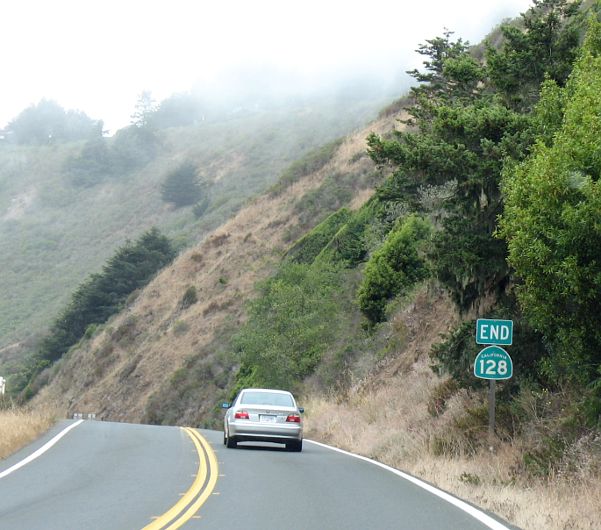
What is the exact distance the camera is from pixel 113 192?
379 feet

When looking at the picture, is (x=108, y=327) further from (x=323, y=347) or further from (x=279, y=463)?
(x=279, y=463)

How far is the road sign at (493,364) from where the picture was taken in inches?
604

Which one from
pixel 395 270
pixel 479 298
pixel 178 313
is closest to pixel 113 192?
pixel 178 313

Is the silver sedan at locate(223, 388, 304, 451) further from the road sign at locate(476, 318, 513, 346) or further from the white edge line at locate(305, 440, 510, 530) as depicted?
the road sign at locate(476, 318, 513, 346)

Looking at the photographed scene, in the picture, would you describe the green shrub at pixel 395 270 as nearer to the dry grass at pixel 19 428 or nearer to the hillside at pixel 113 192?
the dry grass at pixel 19 428

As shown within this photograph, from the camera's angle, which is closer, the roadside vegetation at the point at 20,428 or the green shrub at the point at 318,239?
the roadside vegetation at the point at 20,428

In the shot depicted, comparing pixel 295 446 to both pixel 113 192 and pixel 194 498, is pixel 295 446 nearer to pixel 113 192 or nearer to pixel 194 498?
pixel 194 498

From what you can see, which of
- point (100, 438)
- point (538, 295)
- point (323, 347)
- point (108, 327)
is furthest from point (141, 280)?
point (538, 295)

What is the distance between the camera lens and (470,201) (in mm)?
17703

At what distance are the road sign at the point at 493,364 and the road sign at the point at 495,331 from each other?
0.44 feet

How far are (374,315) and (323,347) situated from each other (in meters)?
2.30

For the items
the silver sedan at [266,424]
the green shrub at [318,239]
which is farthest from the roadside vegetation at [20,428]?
the green shrub at [318,239]

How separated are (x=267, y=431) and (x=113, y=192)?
9860 centimetres

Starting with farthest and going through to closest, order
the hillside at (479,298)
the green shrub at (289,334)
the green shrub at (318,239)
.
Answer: the green shrub at (318,239)
the green shrub at (289,334)
the hillside at (479,298)
